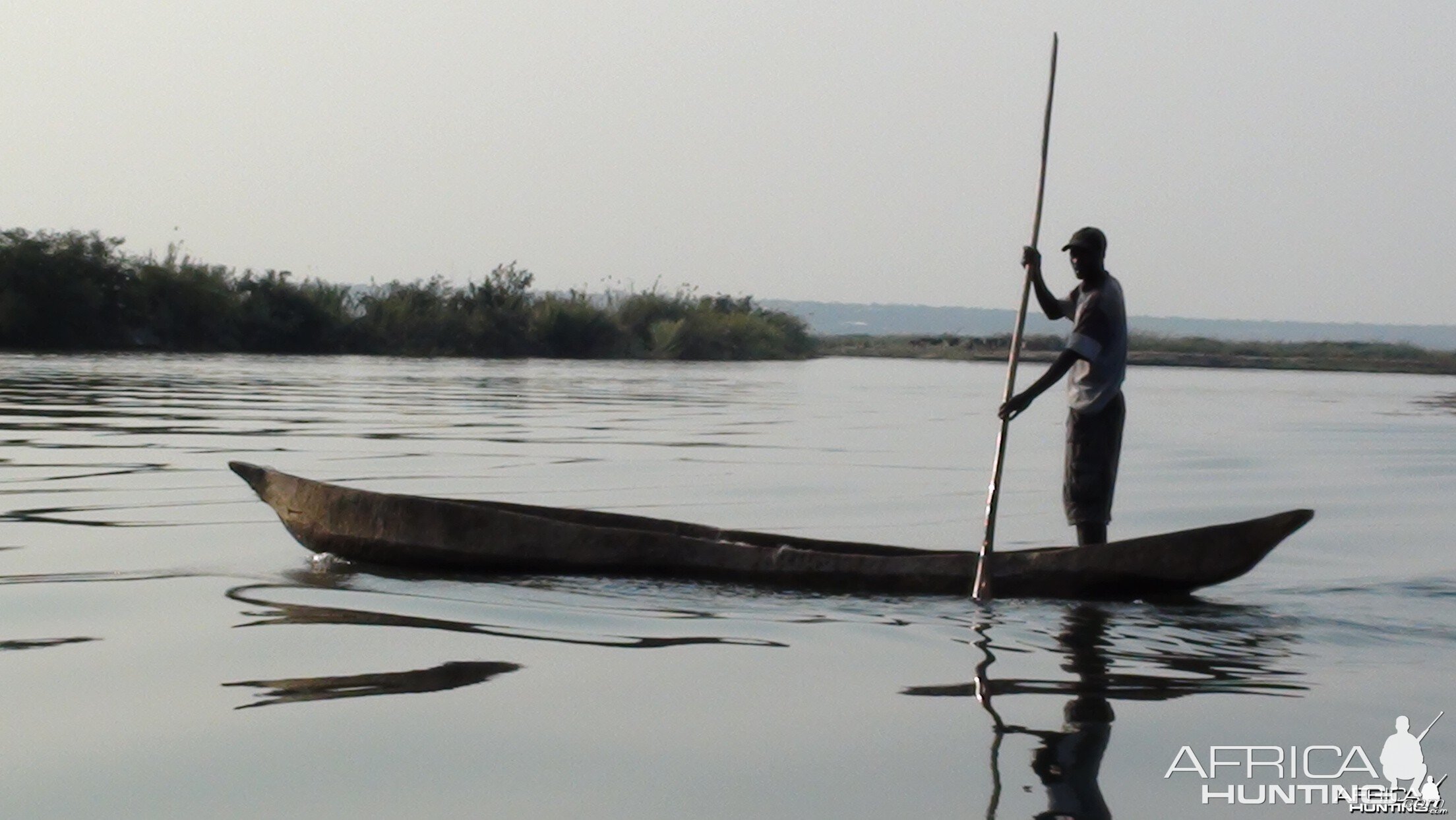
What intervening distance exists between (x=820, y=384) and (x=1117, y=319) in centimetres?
2810

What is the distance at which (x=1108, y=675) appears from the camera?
19.5 feet

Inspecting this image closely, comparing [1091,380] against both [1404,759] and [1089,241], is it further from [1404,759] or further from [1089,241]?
[1404,759]

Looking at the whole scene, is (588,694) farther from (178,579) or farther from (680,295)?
(680,295)

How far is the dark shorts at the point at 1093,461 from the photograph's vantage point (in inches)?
304

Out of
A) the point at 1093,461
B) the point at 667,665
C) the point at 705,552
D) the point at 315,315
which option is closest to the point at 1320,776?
the point at 667,665

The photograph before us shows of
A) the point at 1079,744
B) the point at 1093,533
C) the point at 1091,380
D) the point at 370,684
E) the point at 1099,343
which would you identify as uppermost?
the point at 1099,343

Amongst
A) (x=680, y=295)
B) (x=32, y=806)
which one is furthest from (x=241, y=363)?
(x=32, y=806)

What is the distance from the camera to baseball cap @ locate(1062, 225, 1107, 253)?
300 inches

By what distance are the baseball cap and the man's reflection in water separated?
6.44ft

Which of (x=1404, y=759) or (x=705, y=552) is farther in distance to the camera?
(x=705, y=552)

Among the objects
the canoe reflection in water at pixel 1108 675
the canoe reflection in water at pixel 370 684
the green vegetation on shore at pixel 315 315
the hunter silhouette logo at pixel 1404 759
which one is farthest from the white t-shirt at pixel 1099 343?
the green vegetation on shore at pixel 315 315

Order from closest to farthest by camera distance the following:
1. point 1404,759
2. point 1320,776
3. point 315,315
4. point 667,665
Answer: point 1320,776 < point 1404,759 < point 667,665 < point 315,315

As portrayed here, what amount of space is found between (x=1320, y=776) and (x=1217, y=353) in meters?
64.5

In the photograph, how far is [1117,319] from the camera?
765cm
